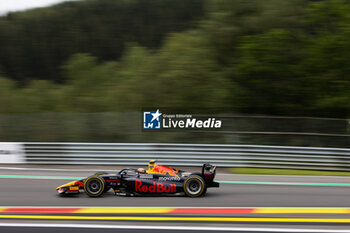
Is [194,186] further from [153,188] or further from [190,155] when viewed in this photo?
[190,155]

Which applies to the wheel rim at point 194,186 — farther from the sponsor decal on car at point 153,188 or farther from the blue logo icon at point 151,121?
the blue logo icon at point 151,121

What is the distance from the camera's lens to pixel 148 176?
9.44 meters

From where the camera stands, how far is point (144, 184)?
9.42m

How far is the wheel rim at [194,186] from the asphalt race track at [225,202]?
200 mm

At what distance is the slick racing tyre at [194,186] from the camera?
9.47 meters

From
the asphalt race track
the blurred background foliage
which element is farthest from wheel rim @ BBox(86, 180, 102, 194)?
the blurred background foliage

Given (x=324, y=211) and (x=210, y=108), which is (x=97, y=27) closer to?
(x=210, y=108)

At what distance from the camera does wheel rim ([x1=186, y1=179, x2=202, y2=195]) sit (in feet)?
31.2

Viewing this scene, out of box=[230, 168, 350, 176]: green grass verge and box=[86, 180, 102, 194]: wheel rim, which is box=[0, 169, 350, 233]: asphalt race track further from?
box=[230, 168, 350, 176]: green grass verge

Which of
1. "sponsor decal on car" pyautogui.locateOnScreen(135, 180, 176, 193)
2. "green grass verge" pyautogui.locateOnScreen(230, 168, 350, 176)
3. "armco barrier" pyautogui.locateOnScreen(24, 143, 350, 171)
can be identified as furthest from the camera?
"armco barrier" pyautogui.locateOnScreen(24, 143, 350, 171)

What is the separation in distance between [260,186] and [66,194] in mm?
5195

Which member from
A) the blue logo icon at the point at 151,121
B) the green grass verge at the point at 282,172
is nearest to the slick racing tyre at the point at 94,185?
the green grass verge at the point at 282,172

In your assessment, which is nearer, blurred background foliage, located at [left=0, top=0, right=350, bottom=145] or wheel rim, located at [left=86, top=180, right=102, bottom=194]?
wheel rim, located at [left=86, top=180, right=102, bottom=194]

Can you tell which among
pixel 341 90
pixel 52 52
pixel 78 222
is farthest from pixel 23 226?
pixel 52 52
